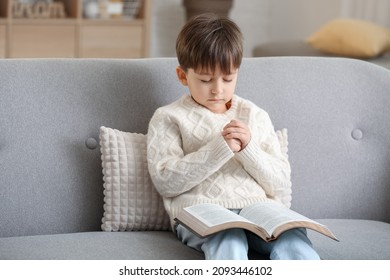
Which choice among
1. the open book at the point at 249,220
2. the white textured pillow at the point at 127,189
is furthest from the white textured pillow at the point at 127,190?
the open book at the point at 249,220

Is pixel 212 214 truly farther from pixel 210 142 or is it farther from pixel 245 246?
pixel 210 142

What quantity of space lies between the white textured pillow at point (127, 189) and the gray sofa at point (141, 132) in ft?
0.08

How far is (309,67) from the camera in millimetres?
2492

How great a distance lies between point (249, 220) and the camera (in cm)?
202

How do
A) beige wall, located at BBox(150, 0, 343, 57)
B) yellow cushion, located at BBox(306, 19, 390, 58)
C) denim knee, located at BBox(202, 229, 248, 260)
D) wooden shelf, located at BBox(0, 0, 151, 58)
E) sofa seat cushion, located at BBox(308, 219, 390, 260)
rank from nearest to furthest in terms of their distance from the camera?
1. denim knee, located at BBox(202, 229, 248, 260)
2. sofa seat cushion, located at BBox(308, 219, 390, 260)
3. yellow cushion, located at BBox(306, 19, 390, 58)
4. wooden shelf, located at BBox(0, 0, 151, 58)
5. beige wall, located at BBox(150, 0, 343, 57)

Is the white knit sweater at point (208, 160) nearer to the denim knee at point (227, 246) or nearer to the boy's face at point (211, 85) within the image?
the boy's face at point (211, 85)

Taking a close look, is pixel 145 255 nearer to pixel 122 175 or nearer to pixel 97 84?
pixel 122 175

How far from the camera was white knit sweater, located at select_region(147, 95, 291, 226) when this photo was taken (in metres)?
2.10

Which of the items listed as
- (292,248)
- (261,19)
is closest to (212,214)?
(292,248)

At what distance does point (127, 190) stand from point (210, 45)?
0.43 m

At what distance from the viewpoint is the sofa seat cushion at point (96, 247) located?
1.96 meters

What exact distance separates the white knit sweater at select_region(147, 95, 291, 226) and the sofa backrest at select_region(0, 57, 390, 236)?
0.51 ft

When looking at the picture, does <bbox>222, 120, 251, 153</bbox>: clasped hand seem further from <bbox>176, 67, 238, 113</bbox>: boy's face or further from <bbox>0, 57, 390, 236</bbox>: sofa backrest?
<bbox>0, 57, 390, 236</bbox>: sofa backrest

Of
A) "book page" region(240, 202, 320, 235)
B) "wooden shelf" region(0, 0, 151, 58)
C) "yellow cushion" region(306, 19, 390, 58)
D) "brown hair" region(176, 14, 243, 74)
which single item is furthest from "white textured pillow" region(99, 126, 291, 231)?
"wooden shelf" region(0, 0, 151, 58)
